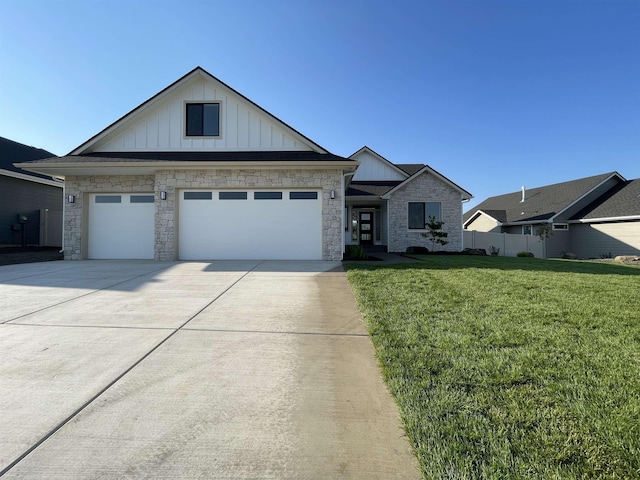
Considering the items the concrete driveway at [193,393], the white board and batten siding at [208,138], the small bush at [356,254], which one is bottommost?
the concrete driveway at [193,393]

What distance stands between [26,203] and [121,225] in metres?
9.54

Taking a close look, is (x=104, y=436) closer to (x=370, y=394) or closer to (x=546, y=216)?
(x=370, y=394)

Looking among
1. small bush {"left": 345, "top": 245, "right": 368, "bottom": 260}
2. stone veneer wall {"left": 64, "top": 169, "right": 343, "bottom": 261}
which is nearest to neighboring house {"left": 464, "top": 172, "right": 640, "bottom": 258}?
small bush {"left": 345, "top": 245, "right": 368, "bottom": 260}

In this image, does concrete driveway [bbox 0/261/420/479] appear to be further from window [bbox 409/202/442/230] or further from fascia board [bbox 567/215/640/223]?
fascia board [bbox 567/215/640/223]

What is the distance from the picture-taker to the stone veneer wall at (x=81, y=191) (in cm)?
1105

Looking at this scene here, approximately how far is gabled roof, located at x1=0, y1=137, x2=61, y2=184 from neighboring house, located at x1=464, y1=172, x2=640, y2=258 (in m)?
29.7

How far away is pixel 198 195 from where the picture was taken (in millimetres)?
10852

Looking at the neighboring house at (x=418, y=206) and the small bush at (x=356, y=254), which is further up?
the neighboring house at (x=418, y=206)

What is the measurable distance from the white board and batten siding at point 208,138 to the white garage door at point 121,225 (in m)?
2.01

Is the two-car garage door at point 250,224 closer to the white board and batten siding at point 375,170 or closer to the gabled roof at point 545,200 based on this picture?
the white board and batten siding at point 375,170

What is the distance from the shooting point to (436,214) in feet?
53.6

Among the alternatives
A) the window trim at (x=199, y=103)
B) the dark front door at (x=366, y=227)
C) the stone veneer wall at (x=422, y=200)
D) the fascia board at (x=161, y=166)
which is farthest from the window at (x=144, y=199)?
the dark front door at (x=366, y=227)

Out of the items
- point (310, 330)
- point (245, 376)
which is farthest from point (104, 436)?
point (310, 330)

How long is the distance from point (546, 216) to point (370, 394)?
22.8 meters
